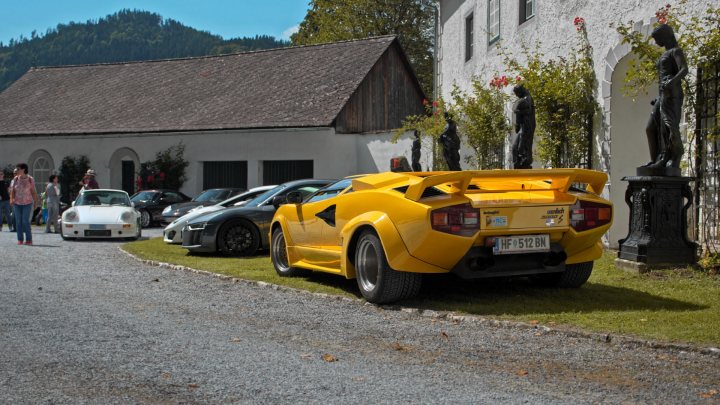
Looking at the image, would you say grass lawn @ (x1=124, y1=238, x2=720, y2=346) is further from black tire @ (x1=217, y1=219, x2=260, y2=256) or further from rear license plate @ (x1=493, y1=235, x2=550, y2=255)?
black tire @ (x1=217, y1=219, x2=260, y2=256)

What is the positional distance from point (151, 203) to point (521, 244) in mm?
Result: 20027

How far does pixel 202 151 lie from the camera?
1254 inches

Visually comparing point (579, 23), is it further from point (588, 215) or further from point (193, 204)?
point (193, 204)

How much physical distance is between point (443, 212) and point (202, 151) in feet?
84.7

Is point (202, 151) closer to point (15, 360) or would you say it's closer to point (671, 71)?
point (671, 71)

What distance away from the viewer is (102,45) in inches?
7008

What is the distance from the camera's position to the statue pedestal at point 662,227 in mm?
9422

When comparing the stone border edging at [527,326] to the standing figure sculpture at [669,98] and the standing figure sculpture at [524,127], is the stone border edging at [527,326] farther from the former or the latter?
the standing figure sculpture at [524,127]

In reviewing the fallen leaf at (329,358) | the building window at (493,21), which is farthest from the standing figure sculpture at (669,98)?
the building window at (493,21)

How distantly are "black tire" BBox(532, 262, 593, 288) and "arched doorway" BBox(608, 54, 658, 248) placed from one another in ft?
17.0

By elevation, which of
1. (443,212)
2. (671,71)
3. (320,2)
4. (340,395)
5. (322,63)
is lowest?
(340,395)

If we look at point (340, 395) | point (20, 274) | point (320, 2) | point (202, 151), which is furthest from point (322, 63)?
point (340, 395)

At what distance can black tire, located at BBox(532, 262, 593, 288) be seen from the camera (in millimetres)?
8242

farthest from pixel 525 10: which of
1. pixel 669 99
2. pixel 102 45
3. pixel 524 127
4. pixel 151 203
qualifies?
pixel 102 45
